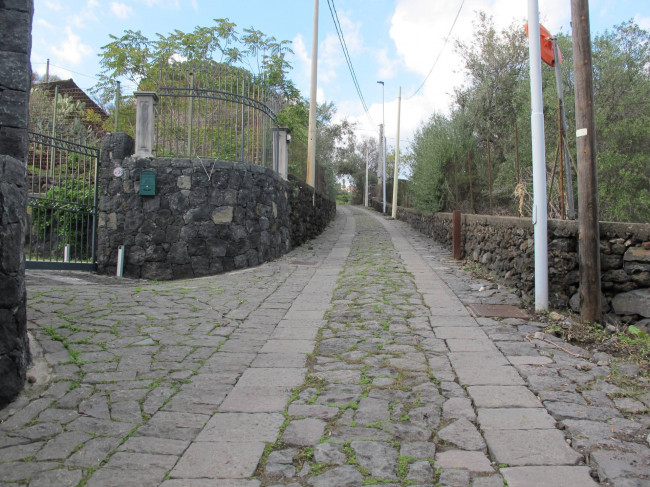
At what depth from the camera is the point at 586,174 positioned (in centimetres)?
537

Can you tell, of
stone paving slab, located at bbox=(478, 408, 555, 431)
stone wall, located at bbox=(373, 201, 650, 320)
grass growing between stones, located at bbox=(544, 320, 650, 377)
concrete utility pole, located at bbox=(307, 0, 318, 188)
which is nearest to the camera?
stone paving slab, located at bbox=(478, 408, 555, 431)

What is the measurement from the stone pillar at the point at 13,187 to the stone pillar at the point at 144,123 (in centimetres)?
484

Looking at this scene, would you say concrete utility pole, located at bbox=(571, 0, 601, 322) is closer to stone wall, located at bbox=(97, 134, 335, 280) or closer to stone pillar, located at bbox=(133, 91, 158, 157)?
stone wall, located at bbox=(97, 134, 335, 280)

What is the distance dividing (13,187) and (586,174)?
520 cm

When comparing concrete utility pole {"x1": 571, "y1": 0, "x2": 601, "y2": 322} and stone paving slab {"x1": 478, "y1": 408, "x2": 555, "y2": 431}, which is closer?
stone paving slab {"x1": 478, "y1": 408, "x2": 555, "y2": 431}

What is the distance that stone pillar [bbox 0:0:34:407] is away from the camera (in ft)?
9.91

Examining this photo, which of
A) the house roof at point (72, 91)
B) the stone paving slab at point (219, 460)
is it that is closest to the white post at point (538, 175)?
the stone paving slab at point (219, 460)

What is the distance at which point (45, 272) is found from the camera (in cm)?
788

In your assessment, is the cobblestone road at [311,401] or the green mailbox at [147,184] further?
the green mailbox at [147,184]

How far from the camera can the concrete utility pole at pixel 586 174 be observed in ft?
17.4

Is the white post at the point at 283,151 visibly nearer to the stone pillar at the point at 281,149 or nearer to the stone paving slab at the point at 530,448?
the stone pillar at the point at 281,149

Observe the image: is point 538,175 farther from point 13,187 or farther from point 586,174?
point 13,187

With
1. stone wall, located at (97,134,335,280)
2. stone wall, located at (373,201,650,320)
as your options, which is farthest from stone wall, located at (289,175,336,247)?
stone wall, located at (373,201,650,320)

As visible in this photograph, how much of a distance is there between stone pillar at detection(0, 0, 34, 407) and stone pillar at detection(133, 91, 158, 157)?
484 cm
